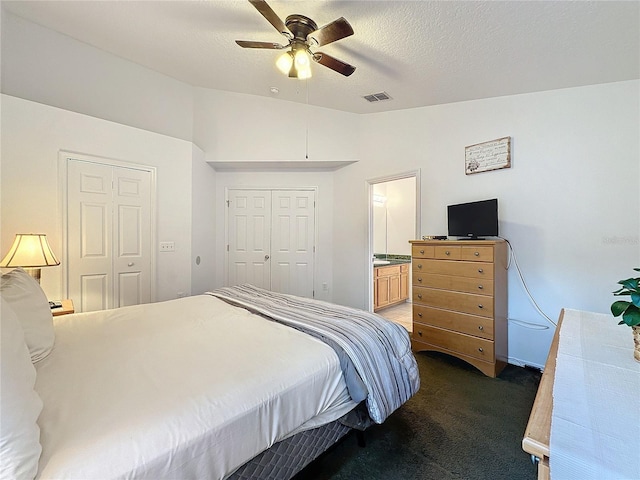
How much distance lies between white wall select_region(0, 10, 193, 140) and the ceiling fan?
6.85 ft

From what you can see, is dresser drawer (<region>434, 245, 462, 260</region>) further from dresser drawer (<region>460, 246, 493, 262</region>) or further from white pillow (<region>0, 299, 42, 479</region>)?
white pillow (<region>0, 299, 42, 479</region>)

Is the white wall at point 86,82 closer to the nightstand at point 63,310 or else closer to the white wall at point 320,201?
the white wall at point 320,201

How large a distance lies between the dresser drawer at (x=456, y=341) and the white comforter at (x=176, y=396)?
176 cm

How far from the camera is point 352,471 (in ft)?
4.83

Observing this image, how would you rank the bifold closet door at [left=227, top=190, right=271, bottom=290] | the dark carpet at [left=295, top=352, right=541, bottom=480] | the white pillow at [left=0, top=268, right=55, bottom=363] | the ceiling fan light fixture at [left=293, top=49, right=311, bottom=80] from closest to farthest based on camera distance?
1. the white pillow at [left=0, top=268, right=55, bottom=363]
2. the dark carpet at [left=295, top=352, right=541, bottom=480]
3. the ceiling fan light fixture at [left=293, top=49, right=311, bottom=80]
4. the bifold closet door at [left=227, top=190, right=271, bottom=290]

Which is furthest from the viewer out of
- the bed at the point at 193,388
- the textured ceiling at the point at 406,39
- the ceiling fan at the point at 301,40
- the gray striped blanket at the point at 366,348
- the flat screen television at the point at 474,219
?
the flat screen television at the point at 474,219

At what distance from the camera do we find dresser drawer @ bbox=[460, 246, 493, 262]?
96.9 inches

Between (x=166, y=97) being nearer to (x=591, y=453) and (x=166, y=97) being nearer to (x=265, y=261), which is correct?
(x=265, y=261)

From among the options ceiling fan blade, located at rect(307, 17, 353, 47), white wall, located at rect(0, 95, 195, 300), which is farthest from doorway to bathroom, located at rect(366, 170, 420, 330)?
white wall, located at rect(0, 95, 195, 300)

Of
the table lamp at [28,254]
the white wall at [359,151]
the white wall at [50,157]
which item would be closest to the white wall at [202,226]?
the white wall at [359,151]

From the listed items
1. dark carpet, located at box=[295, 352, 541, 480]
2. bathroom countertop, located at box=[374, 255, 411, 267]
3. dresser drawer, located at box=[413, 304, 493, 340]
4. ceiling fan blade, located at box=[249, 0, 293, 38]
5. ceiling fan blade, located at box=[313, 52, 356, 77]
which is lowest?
dark carpet, located at box=[295, 352, 541, 480]

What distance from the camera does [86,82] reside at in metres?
2.98

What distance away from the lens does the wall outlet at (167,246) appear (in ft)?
11.2

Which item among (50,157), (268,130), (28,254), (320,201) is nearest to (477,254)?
(320,201)
